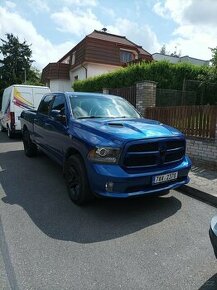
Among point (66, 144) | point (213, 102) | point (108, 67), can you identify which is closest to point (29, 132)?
point (66, 144)

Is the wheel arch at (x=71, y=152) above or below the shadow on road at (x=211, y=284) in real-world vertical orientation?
above

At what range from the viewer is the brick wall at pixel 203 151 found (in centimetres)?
710

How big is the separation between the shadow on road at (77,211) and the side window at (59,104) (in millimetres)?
1504

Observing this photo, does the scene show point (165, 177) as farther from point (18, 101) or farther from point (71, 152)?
point (18, 101)

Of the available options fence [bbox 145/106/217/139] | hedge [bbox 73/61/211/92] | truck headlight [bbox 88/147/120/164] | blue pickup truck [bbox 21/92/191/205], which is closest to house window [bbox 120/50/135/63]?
hedge [bbox 73/61/211/92]

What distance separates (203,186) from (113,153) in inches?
88.4

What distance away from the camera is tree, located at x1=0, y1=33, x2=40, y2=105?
47.7m

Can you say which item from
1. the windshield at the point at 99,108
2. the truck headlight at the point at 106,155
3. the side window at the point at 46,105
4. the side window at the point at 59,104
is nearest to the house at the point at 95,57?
the side window at the point at 46,105

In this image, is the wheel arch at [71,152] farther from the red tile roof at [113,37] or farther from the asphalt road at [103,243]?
the red tile roof at [113,37]

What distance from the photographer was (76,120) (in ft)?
17.4

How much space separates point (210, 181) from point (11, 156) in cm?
570

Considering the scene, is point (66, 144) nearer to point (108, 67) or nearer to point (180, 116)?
point (180, 116)

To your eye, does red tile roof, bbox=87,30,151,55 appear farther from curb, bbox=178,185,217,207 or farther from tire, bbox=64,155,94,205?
tire, bbox=64,155,94,205

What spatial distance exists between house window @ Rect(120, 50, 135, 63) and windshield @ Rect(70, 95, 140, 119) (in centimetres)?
2459
